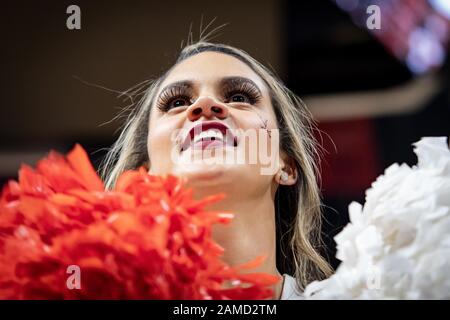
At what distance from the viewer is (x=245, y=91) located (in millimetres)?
952

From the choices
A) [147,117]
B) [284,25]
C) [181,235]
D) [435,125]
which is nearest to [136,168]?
[147,117]

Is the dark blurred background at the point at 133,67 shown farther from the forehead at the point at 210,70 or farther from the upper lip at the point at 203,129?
the upper lip at the point at 203,129

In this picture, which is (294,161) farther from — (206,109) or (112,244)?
(112,244)

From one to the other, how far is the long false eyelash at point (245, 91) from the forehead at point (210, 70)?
0.02 meters

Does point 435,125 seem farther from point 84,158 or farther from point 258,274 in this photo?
point 84,158

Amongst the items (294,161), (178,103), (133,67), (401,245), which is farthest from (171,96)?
(401,245)

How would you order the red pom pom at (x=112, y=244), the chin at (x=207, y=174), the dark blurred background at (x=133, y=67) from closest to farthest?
the red pom pom at (x=112, y=244)
the chin at (x=207, y=174)
the dark blurred background at (x=133, y=67)

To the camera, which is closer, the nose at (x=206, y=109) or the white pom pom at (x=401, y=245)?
the white pom pom at (x=401, y=245)

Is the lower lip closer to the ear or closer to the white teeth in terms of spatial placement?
the white teeth

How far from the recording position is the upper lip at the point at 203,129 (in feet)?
2.95

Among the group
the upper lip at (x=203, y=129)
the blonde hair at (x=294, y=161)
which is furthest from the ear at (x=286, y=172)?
the upper lip at (x=203, y=129)

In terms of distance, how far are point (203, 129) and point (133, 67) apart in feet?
0.67

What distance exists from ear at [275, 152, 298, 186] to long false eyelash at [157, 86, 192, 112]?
6.9 inches

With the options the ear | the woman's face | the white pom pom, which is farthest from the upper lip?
the white pom pom
